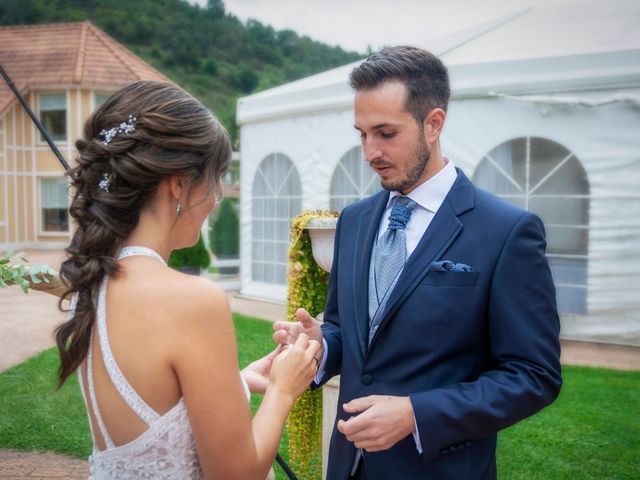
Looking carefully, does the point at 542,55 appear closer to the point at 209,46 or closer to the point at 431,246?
the point at 431,246

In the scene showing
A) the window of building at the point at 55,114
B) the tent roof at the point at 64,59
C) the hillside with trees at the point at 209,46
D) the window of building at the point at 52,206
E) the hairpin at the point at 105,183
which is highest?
the hillside with trees at the point at 209,46

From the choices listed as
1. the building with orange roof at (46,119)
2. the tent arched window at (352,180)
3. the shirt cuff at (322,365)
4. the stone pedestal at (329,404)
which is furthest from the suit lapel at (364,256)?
the building with orange roof at (46,119)

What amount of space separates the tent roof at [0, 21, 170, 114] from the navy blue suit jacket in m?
26.8

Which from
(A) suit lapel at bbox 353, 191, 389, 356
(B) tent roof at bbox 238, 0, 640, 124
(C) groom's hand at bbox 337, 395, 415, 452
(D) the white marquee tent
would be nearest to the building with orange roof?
(B) tent roof at bbox 238, 0, 640, 124

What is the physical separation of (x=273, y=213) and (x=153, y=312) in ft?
34.9

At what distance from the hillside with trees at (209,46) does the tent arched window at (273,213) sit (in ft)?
125

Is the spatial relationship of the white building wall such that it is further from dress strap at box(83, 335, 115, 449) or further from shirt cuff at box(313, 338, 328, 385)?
dress strap at box(83, 335, 115, 449)

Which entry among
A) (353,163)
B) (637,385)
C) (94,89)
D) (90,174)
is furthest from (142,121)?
(94,89)

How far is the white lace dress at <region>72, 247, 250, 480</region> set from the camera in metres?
Answer: 1.54

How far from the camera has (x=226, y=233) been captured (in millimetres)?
18359

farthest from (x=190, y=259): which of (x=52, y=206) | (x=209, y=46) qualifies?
(x=209, y=46)

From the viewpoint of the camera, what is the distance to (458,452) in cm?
190

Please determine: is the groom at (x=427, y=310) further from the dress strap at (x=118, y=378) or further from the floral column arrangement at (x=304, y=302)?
the floral column arrangement at (x=304, y=302)

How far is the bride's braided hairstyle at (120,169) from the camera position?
157cm
